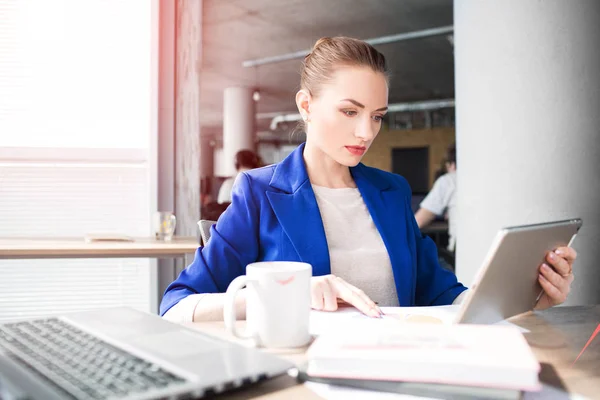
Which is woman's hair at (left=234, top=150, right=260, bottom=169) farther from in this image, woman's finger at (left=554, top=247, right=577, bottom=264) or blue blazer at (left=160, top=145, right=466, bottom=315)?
woman's finger at (left=554, top=247, right=577, bottom=264)

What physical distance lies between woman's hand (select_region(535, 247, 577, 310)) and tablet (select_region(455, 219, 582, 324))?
1 cm

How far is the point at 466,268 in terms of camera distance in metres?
2.94


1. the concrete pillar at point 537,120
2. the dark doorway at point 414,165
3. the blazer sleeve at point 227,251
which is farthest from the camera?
the dark doorway at point 414,165

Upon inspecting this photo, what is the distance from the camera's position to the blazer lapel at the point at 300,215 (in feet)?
4.42

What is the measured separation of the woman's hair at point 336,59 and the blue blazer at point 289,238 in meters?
0.21

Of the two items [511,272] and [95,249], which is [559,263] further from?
[95,249]

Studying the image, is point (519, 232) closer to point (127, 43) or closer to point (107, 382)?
point (107, 382)

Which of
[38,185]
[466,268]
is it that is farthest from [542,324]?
[38,185]

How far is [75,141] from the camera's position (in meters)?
3.41

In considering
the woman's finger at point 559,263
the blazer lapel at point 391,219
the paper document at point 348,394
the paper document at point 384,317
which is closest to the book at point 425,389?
the paper document at point 348,394

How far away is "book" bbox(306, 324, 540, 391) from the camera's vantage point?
0.60 metres

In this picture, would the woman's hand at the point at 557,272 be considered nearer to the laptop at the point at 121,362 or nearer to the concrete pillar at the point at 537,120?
the laptop at the point at 121,362

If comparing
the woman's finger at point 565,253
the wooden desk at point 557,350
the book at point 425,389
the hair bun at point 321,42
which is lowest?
the wooden desk at point 557,350

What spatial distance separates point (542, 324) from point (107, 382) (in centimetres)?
83
